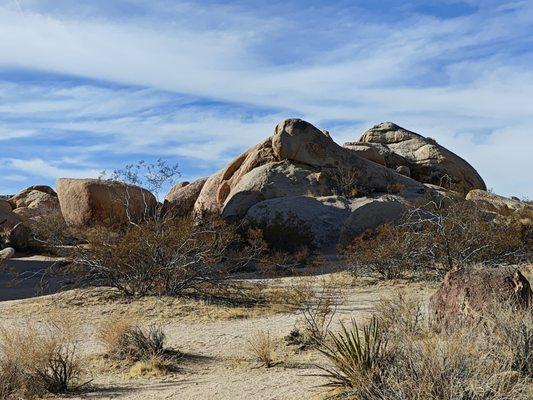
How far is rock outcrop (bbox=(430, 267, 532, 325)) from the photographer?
757 centimetres

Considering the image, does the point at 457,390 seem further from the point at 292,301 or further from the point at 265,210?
the point at 265,210

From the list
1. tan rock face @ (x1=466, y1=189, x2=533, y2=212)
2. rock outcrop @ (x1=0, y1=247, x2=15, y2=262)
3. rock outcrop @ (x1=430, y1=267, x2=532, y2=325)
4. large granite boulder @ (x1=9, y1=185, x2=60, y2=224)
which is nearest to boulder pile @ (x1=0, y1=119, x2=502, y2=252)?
tan rock face @ (x1=466, y1=189, x2=533, y2=212)

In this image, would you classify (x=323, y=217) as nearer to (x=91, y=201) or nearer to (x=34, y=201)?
(x=91, y=201)

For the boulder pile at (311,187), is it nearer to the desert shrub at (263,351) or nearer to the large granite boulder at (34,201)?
the large granite boulder at (34,201)

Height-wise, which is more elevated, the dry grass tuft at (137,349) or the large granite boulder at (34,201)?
the large granite boulder at (34,201)

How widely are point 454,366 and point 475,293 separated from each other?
257cm

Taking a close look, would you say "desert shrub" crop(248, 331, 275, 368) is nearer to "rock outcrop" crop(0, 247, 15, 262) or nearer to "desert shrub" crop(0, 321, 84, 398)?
"desert shrub" crop(0, 321, 84, 398)

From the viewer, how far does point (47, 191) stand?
155 ft

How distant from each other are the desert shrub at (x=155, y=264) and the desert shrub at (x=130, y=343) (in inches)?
143

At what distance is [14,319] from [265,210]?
11.2 m

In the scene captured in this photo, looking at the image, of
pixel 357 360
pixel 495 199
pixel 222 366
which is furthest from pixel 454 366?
pixel 495 199

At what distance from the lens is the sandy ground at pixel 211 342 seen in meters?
7.15

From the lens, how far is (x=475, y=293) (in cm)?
774

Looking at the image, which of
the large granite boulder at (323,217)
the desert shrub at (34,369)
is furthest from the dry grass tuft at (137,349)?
the large granite boulder at (323,217)
